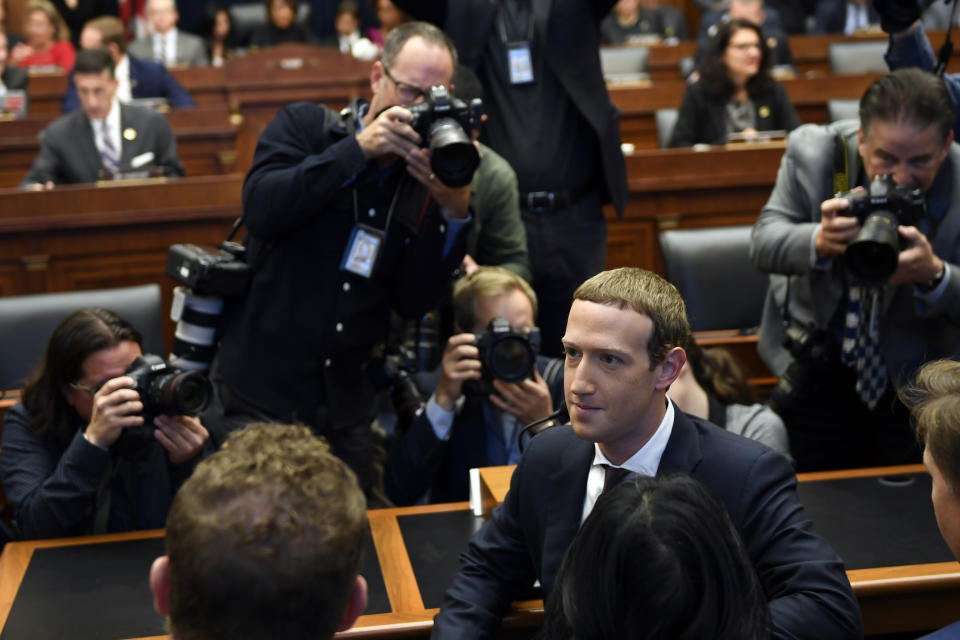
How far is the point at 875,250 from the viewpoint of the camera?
72.0 inches

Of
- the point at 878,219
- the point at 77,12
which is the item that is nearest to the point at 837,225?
the point at 878,219

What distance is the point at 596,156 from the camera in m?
2.48

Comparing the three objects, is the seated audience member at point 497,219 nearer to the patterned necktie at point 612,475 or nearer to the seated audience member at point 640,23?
the patterned necktie at point 612,475

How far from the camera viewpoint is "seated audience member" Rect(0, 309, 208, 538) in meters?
1.74

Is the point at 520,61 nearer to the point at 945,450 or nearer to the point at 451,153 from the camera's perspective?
the point at 451,153

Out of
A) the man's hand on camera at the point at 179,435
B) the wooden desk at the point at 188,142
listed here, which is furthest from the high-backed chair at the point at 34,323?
the wooden desk at the point at 188,142

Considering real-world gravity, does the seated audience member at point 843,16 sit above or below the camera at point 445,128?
below

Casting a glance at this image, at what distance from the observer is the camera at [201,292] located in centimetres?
190

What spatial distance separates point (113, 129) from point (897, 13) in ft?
8.79

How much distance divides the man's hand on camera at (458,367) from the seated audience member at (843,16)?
519cm

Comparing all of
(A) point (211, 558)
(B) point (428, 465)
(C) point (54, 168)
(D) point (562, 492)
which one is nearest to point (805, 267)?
(B) point (428, 465)

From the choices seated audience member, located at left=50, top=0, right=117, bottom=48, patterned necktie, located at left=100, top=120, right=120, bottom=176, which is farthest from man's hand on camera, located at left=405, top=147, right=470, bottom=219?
seated audience member, located at left=50, top=0, right=117, bottom=48

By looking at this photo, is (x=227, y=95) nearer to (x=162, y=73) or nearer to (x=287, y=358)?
(x=162, y=73)

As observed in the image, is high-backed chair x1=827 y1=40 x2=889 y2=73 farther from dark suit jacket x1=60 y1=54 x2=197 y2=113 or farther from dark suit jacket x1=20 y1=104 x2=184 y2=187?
dark suit jacket x1=20 y1=104 x2=184 y2=187
